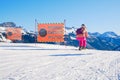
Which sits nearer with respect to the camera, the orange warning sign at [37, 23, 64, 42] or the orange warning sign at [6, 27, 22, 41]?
the orange warning sign at [37, 23, 64, 42]

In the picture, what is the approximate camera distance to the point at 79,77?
24.0 ft

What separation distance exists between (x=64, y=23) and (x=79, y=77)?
1662cm

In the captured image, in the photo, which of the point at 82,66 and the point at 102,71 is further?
the point at 82,66

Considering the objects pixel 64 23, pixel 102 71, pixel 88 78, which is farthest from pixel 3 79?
pixel 64 23

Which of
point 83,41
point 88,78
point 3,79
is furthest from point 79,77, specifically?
point 83,41

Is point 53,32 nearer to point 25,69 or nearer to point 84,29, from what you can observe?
point 84,29

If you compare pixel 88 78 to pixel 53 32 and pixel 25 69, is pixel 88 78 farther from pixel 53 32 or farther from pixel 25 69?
pixel 53 32

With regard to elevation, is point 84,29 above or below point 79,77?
above

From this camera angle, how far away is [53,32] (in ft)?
78.8

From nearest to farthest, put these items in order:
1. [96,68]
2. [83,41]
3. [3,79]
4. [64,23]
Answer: [3,79]
[96,68]
[83,41]
[64,23]

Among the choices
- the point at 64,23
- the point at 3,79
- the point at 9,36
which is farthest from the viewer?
the point at 9,36

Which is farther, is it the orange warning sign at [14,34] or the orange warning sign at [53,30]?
the orange warning sign at [14,34]

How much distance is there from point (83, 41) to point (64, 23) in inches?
209

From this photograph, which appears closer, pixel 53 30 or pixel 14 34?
pixel 53 30
